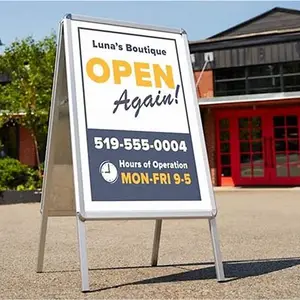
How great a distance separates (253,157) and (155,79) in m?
16.0

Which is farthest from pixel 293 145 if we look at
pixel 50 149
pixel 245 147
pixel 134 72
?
pixel 50 149

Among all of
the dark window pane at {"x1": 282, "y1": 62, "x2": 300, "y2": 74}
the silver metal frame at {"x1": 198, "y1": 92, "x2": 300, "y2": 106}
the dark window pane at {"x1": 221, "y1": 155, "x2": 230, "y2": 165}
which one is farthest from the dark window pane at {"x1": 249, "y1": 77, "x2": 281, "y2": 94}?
the dark window pane at {"x1": 221, "y1": 155, "x2": 230, "y2": 165}

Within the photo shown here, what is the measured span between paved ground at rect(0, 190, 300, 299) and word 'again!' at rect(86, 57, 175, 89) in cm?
198

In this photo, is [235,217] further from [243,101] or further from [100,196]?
[243,101]

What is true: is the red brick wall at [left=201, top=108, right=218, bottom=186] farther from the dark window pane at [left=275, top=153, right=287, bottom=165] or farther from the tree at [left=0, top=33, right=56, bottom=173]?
the tree at [left=0, top=33, right=56, bottom=173]

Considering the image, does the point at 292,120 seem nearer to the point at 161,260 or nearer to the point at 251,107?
the point at 251,107

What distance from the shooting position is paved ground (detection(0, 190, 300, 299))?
18.5 feet

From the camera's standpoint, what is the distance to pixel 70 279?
20.5 ft

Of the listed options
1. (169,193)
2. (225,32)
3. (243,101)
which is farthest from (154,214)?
(225,32)

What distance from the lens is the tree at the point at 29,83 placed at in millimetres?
19891

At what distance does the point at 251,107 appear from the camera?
2167cm

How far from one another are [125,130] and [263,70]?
16.4 m

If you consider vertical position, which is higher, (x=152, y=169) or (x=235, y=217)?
(x=152, y=169)

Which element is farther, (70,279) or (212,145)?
(212,145)
